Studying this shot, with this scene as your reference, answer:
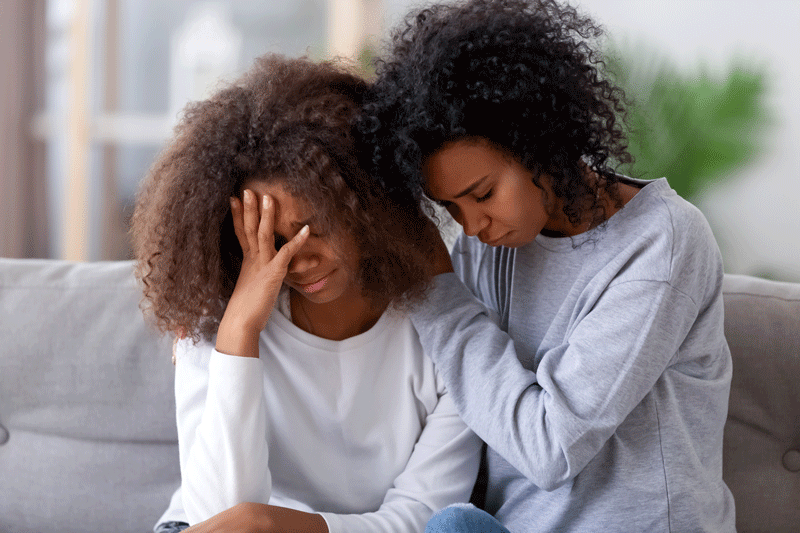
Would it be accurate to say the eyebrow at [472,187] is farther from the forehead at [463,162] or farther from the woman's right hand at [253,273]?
the woman's right hand at [253,273]

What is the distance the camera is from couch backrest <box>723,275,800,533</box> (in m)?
1.25

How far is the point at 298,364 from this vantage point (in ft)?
3.64

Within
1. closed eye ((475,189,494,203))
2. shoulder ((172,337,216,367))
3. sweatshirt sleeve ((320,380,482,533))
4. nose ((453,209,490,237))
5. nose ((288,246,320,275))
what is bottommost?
sweatshirt sleeve ((320,380,482,533))

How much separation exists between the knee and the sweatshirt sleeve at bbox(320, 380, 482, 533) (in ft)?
0.47

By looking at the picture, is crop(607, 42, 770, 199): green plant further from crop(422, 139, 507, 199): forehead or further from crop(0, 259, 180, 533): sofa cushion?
crop(0, 259, 180, 533): sofa cushion

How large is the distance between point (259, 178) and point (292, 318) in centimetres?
28

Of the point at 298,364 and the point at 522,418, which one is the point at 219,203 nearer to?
the point at 298,364

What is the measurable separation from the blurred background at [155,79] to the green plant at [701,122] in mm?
160

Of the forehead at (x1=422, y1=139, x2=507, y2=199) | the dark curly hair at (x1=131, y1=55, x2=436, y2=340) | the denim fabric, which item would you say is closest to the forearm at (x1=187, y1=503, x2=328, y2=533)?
the denim fabric

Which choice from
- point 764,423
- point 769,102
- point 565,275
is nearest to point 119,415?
point 565,275

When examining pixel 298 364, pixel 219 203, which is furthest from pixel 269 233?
pixel 298 364

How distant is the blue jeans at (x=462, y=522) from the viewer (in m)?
0.88

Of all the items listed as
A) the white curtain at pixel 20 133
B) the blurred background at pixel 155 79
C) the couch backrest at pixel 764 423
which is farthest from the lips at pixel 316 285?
the white curtain at pixel 20 133

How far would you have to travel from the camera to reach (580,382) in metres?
0.93
